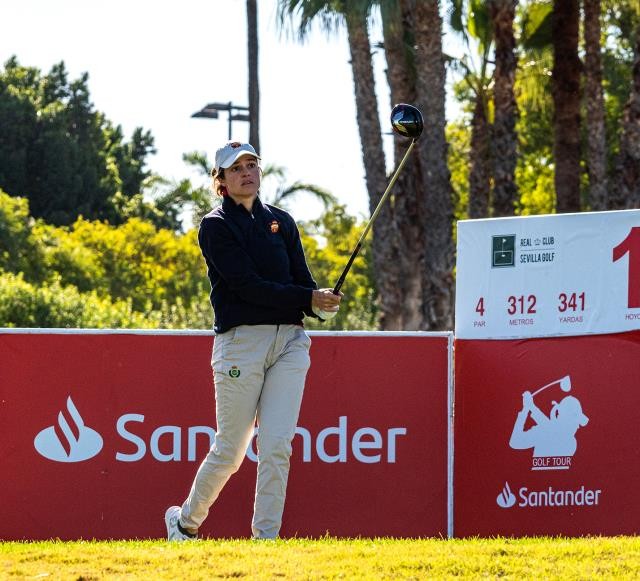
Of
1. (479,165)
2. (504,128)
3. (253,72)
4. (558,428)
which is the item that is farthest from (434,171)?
(558,428)

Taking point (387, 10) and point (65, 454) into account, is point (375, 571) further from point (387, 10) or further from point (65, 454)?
point (387, 10)

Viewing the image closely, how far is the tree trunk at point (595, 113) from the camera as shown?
2695 centimetres

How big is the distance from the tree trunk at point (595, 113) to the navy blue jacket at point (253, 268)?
1964 cm

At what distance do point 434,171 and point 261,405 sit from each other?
16.7 meters

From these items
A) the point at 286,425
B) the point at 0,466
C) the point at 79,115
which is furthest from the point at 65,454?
the point at 79,115

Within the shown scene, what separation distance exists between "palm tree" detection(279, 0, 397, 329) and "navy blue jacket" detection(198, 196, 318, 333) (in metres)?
15.9

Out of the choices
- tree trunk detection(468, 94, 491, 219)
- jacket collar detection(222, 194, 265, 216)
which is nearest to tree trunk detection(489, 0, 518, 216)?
tree trunk detection(468, 94, 491, 219)

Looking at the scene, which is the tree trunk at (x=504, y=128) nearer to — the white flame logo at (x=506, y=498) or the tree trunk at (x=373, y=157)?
the tree trunk at (x=373, y=157)

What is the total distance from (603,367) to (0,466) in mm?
3844

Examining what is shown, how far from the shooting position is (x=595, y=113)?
91.0 ft

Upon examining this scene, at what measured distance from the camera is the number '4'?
31.0 feet

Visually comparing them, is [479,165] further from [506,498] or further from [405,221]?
[506,498]

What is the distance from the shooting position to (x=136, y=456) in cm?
970

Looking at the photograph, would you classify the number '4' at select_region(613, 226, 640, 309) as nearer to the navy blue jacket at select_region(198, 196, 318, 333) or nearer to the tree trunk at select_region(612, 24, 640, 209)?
the navy blue jacket at select_region(198, 196, 318, 333)
